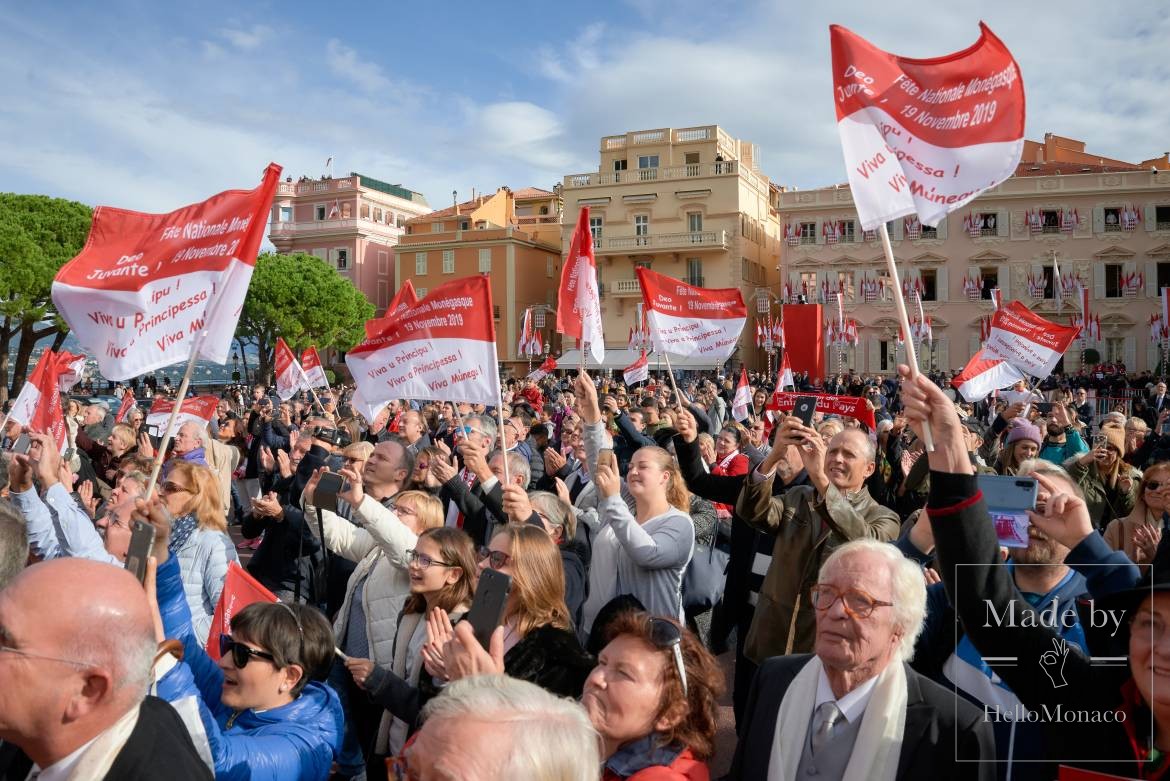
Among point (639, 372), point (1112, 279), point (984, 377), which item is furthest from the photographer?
point (1112, 279)

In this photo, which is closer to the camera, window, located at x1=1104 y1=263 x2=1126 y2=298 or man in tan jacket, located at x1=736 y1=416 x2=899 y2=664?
man in tan jacket, located at x1=736 y1=416 x2=899 y2=664

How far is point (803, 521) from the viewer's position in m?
4.05

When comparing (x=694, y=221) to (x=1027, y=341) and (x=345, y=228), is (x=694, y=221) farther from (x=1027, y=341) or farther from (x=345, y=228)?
(x=1027, y=341)

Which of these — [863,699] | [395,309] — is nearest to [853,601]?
[863,699]

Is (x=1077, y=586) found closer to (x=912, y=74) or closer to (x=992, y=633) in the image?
(x=992, y=633)

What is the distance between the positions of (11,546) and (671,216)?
48.7m

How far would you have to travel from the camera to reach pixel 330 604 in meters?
4.99

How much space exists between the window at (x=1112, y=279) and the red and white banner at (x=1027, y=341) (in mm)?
38751

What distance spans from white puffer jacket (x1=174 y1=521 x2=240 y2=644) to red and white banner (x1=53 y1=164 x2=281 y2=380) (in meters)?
0.90

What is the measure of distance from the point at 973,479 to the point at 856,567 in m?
0.41

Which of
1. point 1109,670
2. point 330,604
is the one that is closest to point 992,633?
point 1109,670

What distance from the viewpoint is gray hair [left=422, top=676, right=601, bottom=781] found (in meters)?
1.64

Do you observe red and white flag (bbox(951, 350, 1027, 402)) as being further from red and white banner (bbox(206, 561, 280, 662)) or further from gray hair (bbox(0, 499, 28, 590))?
gray hair (bbox(0, 499, 28, 590))

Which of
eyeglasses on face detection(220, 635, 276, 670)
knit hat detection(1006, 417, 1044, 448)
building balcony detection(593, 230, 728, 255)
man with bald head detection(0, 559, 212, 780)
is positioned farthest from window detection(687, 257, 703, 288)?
man with bald head detection(0, 559, 212, 780)
